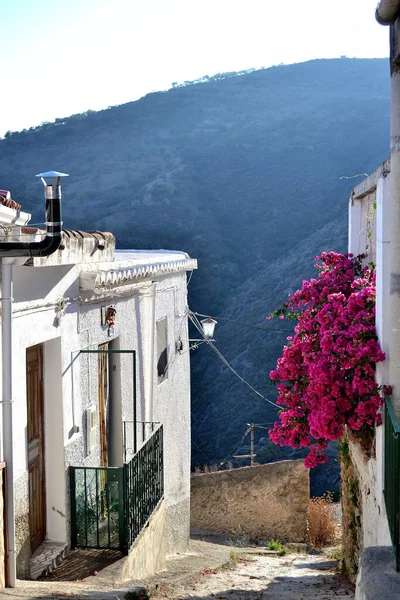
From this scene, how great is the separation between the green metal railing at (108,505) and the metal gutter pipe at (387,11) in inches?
186

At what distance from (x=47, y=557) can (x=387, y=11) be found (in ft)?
17.9

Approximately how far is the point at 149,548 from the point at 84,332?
289 cm

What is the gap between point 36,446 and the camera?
7.23 m

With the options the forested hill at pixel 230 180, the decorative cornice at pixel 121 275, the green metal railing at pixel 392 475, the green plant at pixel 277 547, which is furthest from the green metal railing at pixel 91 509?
the forested hill at pixel 230 180

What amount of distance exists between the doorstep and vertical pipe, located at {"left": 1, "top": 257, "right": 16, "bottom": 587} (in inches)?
29.1

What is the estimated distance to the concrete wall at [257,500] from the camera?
1443 centimetres

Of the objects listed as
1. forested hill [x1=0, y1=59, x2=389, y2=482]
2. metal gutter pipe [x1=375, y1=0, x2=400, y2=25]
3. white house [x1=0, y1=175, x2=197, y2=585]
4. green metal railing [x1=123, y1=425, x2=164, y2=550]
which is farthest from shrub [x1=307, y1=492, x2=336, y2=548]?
forested hill [x1=0, y1=59, x2=389, y2=482]

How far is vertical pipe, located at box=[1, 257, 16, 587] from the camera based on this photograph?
6027mm

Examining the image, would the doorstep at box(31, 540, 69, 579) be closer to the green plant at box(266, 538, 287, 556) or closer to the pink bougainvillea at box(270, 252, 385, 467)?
the pink bougainvillea at box(270, 252, 385, 467)

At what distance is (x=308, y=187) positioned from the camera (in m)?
49.0

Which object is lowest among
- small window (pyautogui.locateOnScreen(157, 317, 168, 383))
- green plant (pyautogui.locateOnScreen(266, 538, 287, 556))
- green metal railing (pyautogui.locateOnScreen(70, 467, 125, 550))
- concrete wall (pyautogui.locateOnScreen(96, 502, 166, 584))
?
green plant (pyautogui.locateOnScreen(266, 538, 287, 556))

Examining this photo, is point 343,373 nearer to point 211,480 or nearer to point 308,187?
point 211,480

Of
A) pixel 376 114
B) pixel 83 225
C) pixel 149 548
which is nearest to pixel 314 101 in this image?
pixel 376 114

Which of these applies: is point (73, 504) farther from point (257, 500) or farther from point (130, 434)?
point (257, 500)
